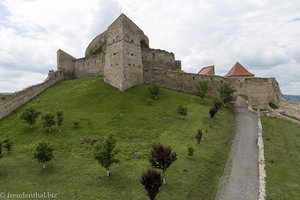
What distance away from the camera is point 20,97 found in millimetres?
44688

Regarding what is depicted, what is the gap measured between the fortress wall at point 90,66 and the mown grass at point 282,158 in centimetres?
2853

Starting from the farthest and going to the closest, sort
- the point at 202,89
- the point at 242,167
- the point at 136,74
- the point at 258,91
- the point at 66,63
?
the point at 66,63, the point at 136,74, the point at 258,91, the point at 202,89, the point at 242,167

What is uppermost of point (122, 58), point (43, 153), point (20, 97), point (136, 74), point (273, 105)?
point (122, 58)

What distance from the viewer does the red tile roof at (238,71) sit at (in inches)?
2311

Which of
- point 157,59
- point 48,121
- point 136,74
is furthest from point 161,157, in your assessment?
point 157,59

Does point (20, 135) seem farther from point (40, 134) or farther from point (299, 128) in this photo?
point (299, 128)

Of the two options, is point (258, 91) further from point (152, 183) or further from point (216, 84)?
point (152, 183)

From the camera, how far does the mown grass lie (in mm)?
21547

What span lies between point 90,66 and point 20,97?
51.5ft

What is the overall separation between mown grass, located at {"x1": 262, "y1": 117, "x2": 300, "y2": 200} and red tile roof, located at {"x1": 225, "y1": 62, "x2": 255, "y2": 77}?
1821 centimetres

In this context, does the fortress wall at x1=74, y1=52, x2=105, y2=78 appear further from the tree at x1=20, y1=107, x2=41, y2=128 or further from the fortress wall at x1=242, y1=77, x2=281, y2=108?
the fortress wall at x1=242, y1=77, x2=281, y2=108

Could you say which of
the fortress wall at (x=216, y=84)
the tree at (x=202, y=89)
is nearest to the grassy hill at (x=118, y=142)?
the tree at (x=202, y=89)

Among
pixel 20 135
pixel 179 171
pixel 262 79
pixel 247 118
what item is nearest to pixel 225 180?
pixel 179 171

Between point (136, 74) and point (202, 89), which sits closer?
point (202, 89)
